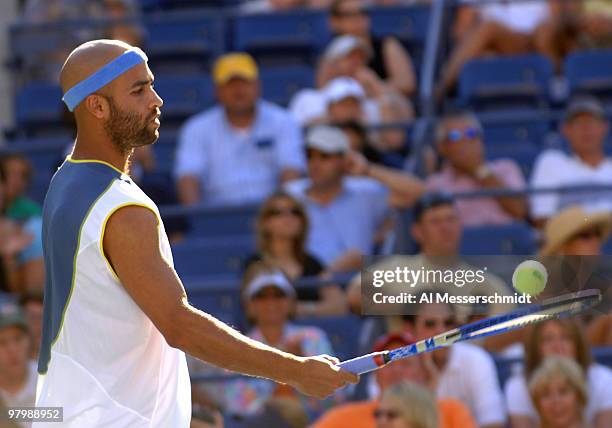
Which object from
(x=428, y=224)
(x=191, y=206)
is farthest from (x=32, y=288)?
(x=428, y=224)

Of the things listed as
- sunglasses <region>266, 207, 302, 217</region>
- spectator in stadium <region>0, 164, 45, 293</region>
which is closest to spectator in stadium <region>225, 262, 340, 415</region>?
sunglasses <region>266, 207, 302, 217</region>

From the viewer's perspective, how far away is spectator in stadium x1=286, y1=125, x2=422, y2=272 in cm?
840

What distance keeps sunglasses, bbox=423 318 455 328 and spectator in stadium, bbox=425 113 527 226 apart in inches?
83.0

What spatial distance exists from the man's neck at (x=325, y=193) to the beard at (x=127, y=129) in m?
4.59

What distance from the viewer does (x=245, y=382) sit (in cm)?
727

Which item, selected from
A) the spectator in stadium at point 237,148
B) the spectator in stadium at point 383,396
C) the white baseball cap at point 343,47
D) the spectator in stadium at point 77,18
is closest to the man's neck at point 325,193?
the spectator in stadium at point 237,148

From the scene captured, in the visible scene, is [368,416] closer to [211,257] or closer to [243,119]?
[211,257]

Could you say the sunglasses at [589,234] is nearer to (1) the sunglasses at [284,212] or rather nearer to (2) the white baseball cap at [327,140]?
(1) the sunglasses at [284,212]

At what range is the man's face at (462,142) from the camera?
335 inches

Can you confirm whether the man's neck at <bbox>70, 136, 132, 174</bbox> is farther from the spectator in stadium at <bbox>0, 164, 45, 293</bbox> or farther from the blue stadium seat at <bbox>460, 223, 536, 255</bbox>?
the spectator in stadium at <bbox>0, 164, 45, 293</bbox>

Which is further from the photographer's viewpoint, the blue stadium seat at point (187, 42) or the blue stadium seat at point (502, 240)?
the blue stadium seat at point (187, 42)

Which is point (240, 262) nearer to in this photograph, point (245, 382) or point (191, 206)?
point (191, 206)

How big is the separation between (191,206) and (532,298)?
172 inches

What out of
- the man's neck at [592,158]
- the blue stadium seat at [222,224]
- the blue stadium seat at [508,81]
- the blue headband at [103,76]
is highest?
the blue stadium seat at [508,81]
